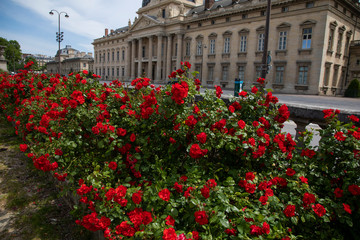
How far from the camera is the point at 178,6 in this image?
5012 cm

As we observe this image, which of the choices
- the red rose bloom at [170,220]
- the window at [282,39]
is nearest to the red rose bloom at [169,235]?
the red rose bloom at [170,220]

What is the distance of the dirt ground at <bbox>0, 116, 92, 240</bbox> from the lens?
3.48 meters

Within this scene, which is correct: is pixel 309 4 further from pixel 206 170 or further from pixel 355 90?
pixel 206 170

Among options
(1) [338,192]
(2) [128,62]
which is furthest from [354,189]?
(2) [128,62]

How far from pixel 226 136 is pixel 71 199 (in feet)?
9.24

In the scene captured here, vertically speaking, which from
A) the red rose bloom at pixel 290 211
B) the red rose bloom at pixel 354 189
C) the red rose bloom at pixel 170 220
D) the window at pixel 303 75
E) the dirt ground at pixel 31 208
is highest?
the window at pixel 303 75

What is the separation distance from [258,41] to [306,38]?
6.25m

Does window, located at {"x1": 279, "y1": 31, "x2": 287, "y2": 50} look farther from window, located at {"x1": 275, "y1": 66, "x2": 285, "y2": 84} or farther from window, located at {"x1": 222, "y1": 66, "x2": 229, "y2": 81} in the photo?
window, located at {"x1": 222, "y1": 66, "x2": 229, "y2": 81}

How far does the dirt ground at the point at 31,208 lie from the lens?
3479mm

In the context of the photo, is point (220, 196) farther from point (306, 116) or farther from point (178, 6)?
point (178, 6)

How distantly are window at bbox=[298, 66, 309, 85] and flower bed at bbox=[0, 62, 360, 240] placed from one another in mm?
29336

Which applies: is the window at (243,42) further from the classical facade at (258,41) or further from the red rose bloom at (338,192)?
the red rose bloom at (338,192)

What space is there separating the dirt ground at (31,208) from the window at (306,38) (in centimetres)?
3122

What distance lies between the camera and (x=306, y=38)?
94.5 ft
